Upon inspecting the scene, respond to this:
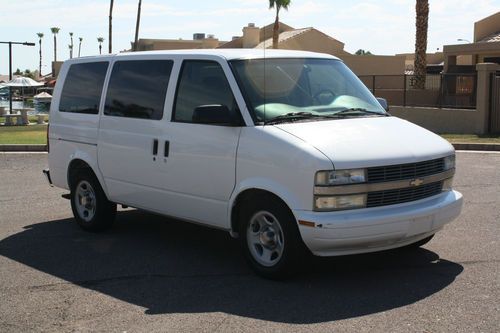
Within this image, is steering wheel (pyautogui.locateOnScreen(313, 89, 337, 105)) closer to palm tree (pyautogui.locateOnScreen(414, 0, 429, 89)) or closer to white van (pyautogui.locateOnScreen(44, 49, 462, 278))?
white van (pyautogui.locateOnScreen(44, 49, 462, 278))

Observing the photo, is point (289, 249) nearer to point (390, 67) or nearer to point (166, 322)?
point (166, 322)

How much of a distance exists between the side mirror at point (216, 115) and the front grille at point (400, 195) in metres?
1.40

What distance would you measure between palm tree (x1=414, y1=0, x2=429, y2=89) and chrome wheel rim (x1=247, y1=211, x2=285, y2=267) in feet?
77.0

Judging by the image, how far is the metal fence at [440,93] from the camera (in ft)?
77.3

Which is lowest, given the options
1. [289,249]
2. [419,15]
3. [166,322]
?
[166,322]

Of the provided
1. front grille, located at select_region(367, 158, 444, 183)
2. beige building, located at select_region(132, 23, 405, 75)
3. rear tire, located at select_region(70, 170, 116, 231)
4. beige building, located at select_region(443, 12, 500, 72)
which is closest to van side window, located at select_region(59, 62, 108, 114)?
rear tire, located at select_region(70, 170, 116, 231)

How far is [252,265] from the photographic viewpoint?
6.20 meters

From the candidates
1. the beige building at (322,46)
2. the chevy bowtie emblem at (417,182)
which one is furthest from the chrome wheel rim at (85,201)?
the beige building at (322,46)

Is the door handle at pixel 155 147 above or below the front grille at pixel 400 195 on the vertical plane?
above

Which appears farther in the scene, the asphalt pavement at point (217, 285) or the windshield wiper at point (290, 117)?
the windshield wiper at point (290, 117)

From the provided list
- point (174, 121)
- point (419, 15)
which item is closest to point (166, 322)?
point (174, 121)

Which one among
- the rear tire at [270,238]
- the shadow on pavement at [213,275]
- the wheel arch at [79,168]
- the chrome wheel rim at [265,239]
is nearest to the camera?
the shadow on pavement at [213,275]

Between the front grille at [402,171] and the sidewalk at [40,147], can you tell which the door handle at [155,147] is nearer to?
the front grille at [402,171]

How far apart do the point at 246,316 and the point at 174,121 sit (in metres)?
2.42
